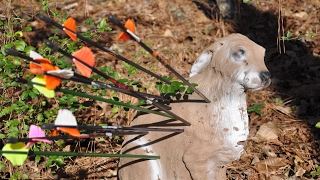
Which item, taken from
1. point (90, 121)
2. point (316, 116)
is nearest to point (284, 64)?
point (316, 116)

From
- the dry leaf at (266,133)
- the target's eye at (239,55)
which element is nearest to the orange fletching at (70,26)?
the target's eye at (239,55)

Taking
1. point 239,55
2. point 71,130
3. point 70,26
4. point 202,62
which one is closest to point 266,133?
point 202,62

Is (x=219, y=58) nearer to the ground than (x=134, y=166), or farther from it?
farther from it

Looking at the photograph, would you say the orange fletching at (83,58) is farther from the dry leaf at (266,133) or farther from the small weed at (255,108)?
the dry leaf at (266,133)

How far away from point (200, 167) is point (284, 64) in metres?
2.40

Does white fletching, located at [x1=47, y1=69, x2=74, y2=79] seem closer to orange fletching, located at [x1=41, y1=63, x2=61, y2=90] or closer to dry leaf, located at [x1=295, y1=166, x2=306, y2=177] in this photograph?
orange fletching, located at [x1=41, y1=63, x2=61, y2=90]

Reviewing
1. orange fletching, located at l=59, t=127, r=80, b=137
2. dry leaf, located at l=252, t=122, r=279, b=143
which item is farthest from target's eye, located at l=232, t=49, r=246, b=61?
dry leaf, located at l=252, t=122, r=279, b=143

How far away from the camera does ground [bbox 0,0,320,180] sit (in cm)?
316

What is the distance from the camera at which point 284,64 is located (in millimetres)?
4230

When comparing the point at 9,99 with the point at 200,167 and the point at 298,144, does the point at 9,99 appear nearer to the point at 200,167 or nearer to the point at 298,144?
the point at 200,167

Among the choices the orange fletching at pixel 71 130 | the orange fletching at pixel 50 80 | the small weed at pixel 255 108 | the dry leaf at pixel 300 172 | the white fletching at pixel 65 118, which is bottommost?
the dry leaf at pixel 300 172

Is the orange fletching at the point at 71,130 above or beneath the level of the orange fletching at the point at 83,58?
beneath

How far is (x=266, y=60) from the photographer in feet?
14.1

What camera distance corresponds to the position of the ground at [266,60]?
125 inches
